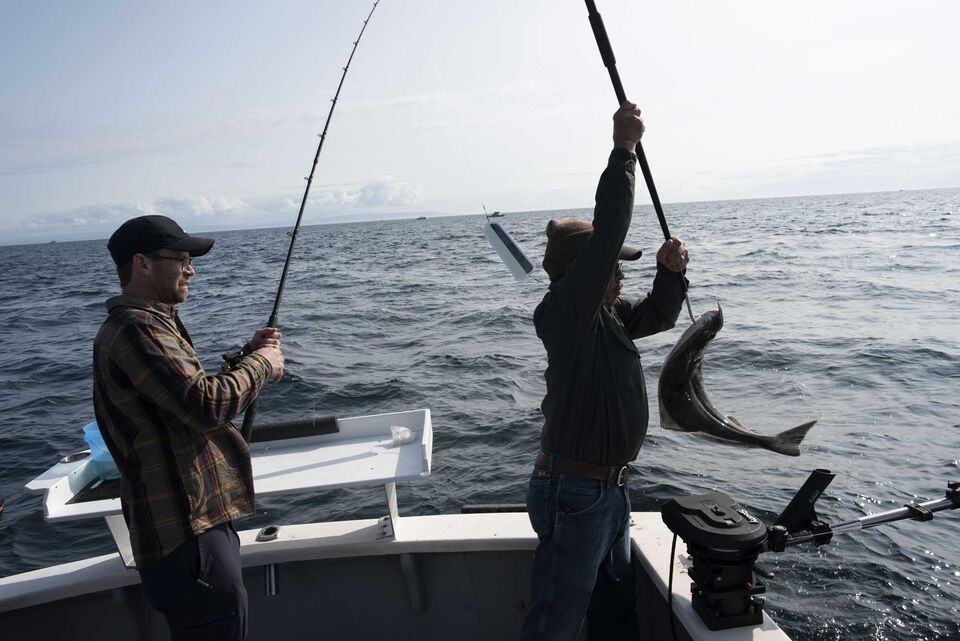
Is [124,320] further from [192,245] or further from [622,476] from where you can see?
[622,476]

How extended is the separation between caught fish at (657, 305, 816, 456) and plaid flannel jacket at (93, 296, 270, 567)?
164 cm

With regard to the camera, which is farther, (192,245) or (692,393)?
(692,393)

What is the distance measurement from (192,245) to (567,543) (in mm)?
1750

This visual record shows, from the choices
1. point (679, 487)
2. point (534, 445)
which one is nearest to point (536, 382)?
point (534, 445)

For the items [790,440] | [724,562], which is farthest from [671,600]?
[790,440]

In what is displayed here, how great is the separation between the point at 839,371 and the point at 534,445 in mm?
5184

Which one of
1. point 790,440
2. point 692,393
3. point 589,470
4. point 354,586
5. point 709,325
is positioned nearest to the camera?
point 589,470

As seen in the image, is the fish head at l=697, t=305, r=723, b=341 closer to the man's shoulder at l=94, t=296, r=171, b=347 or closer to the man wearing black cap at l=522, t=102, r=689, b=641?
the man wearing black cap at l=522, t=102, r=689, b=641

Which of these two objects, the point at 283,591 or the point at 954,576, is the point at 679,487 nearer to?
the point at 954,576

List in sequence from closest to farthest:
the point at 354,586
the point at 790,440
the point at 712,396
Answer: the point at 790,440, the point at 354,586, the point at 712,396

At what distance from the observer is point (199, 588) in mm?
2311

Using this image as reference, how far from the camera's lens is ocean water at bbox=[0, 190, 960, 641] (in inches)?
208

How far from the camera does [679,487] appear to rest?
6.33 m

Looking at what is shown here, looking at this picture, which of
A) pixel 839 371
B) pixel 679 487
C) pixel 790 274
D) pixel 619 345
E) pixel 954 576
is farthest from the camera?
pixel 790 274
